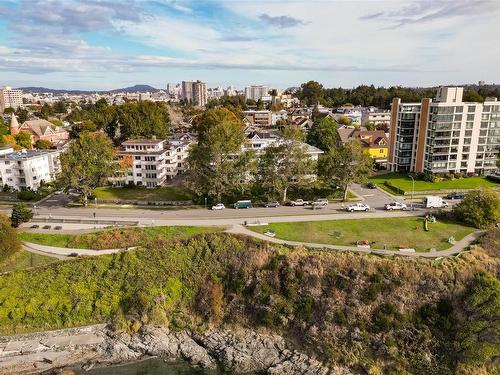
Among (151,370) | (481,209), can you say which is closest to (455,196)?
(481,209)

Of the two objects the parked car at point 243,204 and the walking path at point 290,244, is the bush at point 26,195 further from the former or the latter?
the parked car at point 243,204

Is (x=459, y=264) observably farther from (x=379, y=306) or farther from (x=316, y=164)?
(x=316, y=164)

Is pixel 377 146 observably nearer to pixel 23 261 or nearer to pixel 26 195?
pixel 26 195

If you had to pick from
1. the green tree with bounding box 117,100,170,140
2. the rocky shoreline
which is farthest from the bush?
the green tree with bounding box 117,100,170,140

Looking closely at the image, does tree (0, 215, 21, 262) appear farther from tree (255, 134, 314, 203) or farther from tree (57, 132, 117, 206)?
tree (255, 134, 314, 203)

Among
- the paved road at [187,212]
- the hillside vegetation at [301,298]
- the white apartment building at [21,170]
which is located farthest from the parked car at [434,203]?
the white apartment building at [21,170]

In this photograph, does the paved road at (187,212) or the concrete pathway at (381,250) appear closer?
the concrete pathway at (381,250)
